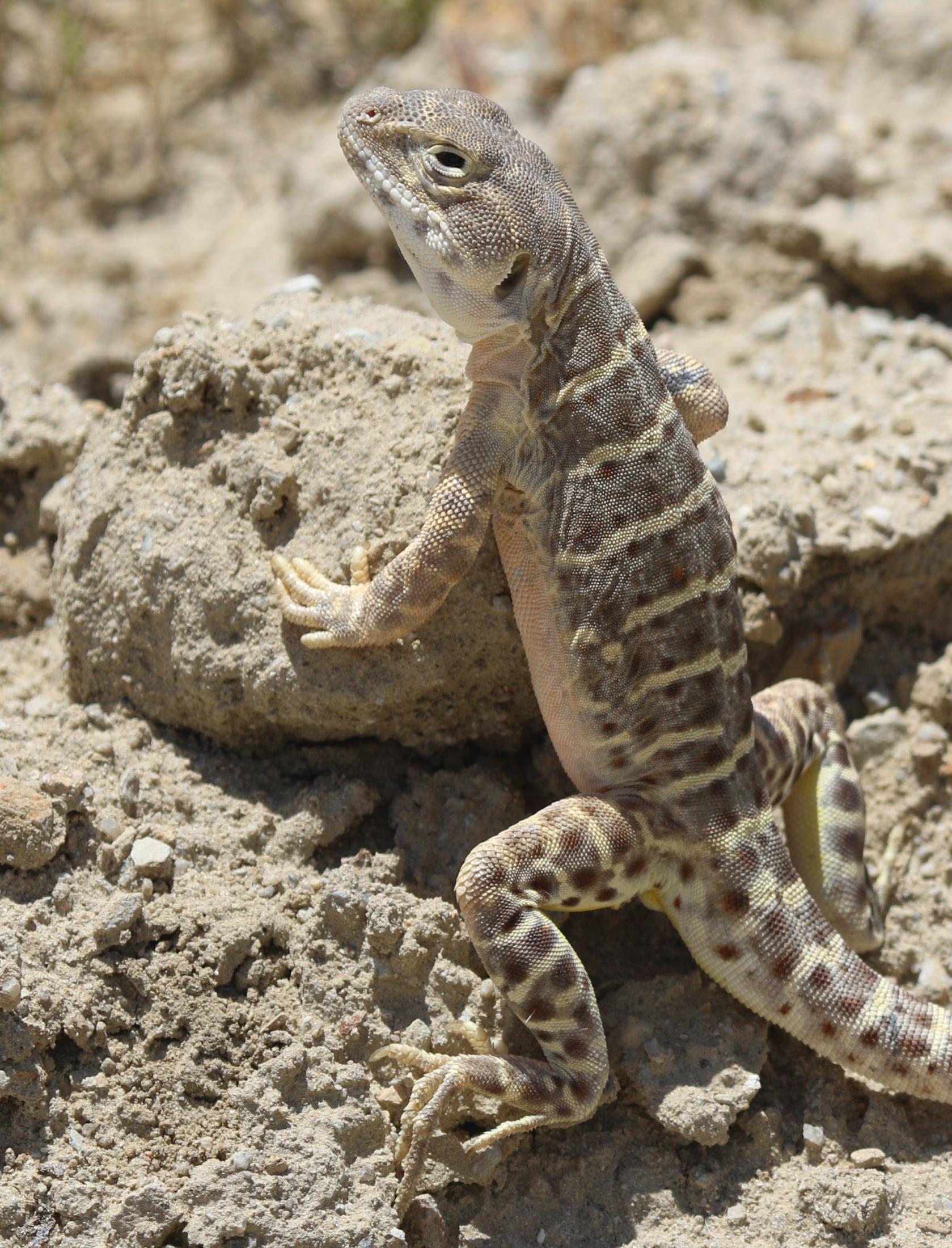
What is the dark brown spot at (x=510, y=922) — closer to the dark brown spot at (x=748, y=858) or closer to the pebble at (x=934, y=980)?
the dark brown spot at (x=748, y=858)

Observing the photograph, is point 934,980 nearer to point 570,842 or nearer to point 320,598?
point 570,842

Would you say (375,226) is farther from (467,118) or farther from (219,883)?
(219,883)

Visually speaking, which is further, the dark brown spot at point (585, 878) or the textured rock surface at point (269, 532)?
the textured rock surface at point (269, 532)

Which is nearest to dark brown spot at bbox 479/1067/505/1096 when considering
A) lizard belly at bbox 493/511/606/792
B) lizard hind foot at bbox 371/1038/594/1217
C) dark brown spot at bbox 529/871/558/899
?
lizard hind foot at bbox 371/1038/594/1217

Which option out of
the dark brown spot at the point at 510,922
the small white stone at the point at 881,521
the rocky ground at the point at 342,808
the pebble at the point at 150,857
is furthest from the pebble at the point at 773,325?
the pebble at the point at 150,857

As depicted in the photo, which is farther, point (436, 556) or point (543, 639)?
point (543, 639)

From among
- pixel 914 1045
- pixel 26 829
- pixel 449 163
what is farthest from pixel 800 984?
pixel 449 163
